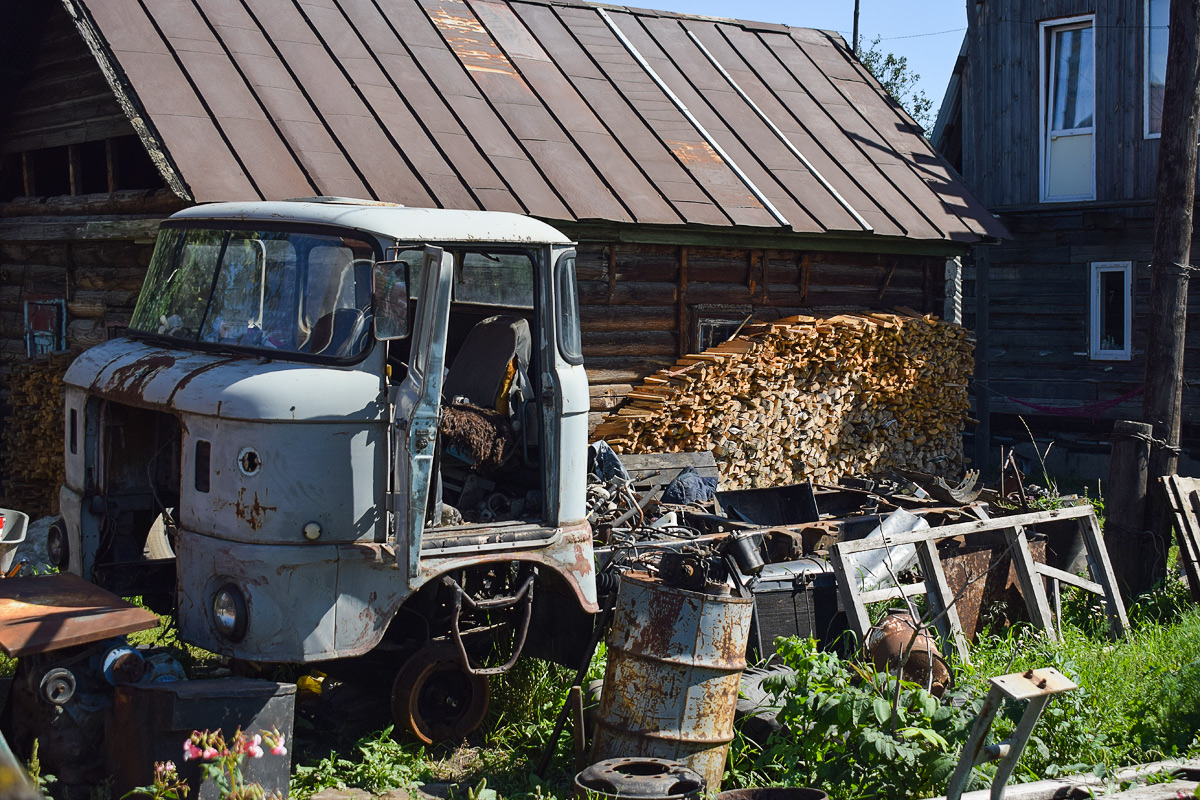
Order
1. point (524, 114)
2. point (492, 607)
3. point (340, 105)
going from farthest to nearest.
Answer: point (524, 114) → point (340, 105) → point (492, 607)

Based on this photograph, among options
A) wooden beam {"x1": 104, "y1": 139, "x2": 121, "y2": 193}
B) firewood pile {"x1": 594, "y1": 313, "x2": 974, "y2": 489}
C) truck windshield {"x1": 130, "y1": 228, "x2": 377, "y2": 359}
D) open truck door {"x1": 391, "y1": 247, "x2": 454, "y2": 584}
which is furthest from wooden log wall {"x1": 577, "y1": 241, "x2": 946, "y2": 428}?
open truck door {"x1": 391, "y1": 247, "x2": 454, "y2": 584}

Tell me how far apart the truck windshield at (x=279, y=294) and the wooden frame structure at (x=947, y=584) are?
3.24 metres

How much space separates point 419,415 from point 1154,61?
42.6 feet

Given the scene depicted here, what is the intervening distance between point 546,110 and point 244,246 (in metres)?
6.17

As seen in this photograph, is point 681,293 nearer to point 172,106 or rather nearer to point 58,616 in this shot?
point 172,106

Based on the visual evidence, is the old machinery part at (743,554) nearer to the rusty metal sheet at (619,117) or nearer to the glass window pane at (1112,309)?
the rusty metal sheet at (619,117)

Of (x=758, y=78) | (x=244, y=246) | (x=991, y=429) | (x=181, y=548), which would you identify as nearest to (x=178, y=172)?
(x=244, y=246)

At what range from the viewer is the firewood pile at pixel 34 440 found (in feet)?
30.0

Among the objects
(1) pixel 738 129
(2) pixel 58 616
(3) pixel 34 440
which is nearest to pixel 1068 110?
(1) pixel 738 129

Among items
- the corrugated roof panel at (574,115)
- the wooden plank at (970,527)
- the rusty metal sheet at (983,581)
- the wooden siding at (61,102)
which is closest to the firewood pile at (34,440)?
the wooden siding at (61,102)

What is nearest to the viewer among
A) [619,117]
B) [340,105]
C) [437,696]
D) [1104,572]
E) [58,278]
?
[437,696]

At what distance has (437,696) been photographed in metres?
5.37

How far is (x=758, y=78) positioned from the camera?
43.6ft

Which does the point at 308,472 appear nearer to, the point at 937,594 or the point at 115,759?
the point at 115,759
